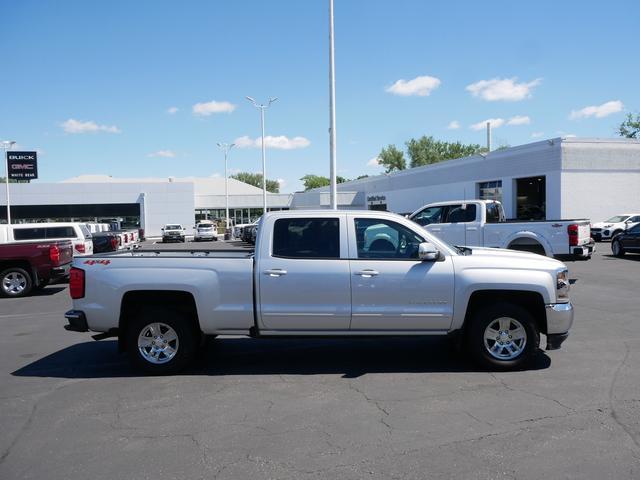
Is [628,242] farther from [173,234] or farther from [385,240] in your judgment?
[173,234]

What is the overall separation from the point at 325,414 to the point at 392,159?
9202 cm

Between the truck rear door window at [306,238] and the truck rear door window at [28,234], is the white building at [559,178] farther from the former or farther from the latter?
the truck rear door window at [306,238]

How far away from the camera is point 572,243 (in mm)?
12625

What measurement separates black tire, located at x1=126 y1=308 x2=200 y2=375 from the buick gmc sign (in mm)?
43537

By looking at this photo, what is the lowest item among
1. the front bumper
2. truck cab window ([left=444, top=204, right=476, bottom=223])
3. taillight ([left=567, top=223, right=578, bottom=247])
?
the front bumper

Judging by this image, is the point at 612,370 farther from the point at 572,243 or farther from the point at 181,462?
the point at 572,243

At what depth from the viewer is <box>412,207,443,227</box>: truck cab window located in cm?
1519

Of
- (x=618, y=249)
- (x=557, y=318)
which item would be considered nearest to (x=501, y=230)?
(x=557, y=318)

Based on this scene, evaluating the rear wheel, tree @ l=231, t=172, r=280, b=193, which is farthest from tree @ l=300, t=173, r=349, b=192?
the rear wheel

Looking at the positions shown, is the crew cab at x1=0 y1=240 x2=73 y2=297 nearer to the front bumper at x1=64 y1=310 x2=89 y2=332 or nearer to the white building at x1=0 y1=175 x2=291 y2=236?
the front bumper at x1=64 y1=310 x2=89 y2=332

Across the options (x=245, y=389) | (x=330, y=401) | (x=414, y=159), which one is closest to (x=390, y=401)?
(x=330, y=401)

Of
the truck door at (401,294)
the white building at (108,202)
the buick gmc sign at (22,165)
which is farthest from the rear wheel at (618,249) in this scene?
the white building at (108,202)

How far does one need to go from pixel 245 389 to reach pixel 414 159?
295 feet

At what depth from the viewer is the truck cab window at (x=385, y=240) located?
6.42m
